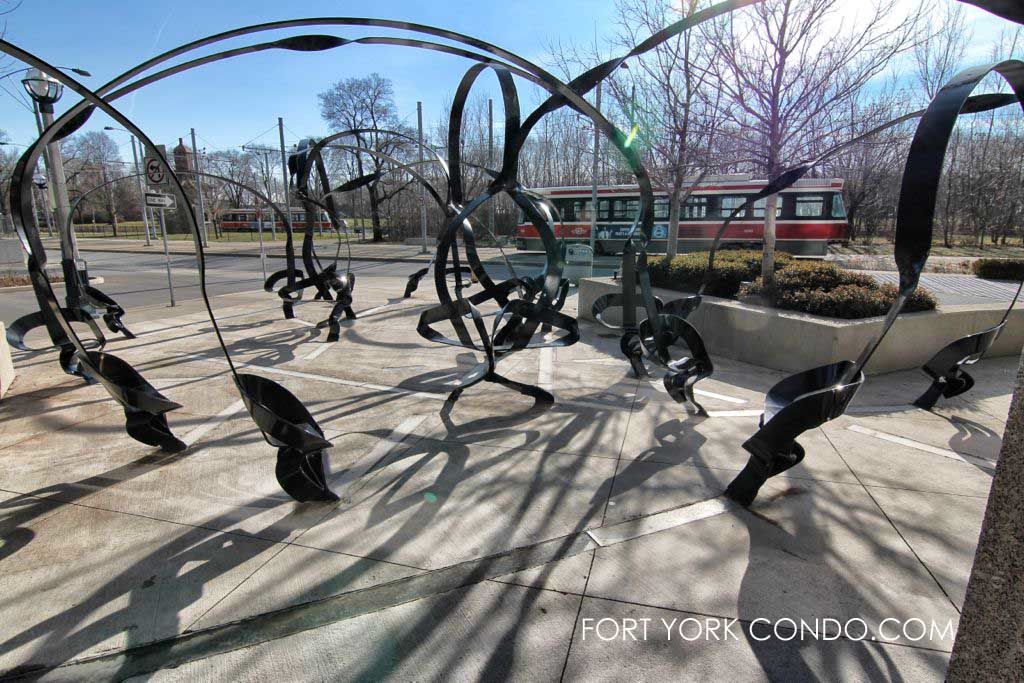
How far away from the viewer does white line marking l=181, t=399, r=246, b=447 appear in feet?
15.9

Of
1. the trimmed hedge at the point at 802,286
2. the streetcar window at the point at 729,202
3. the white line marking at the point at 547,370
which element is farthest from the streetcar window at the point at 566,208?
the white line marking at the point at 547,370

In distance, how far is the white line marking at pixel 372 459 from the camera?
398 cm

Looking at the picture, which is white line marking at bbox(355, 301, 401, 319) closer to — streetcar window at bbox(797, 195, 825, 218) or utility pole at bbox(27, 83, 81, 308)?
utility pole at bbox(27, 83, 81, 308)

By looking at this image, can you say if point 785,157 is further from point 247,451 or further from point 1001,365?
point 247,451

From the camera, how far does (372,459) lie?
14.7 ft

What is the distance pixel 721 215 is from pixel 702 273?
15.1m

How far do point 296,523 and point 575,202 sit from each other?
80.0ft

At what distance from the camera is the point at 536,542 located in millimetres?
3289

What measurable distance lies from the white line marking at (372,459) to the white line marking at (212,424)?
1.31 m

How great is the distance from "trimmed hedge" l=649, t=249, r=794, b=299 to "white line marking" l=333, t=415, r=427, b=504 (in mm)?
6311

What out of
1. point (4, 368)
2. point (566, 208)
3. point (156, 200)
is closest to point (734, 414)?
point (4, 368)

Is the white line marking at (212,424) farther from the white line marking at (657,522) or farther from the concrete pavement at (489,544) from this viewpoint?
the white line marking at (657,522)

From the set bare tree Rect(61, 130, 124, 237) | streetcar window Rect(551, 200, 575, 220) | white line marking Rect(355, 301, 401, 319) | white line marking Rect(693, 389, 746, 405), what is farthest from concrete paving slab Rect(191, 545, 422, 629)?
bare tree Rect(61, 130, 124, 237)

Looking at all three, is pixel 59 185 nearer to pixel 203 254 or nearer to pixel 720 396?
pixel 203 254
